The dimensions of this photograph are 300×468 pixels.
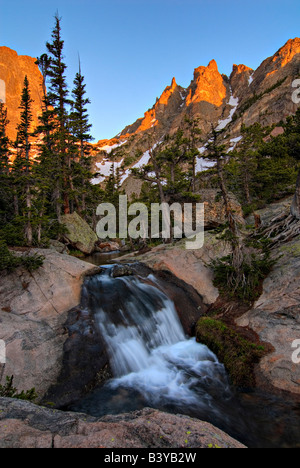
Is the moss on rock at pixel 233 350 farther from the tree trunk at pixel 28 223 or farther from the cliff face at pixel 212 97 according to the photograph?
the cliff face at pixel 212 97

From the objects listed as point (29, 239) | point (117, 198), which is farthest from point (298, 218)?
point (117, 198)

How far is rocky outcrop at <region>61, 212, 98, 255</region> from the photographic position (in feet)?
68.4

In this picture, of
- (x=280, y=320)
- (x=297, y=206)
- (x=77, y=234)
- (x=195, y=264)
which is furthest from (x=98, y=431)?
(x=77, y=234)

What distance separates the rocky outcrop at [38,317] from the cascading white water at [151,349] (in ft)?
3.10

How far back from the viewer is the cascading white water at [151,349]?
6.11 metres

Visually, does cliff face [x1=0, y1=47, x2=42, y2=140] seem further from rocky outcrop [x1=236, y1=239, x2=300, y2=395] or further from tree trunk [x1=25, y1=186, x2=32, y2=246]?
rocky outcrop [x1=236, y1=239, x2=300, y2=395]

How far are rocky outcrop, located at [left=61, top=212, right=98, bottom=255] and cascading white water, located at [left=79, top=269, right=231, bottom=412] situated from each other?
12168mm

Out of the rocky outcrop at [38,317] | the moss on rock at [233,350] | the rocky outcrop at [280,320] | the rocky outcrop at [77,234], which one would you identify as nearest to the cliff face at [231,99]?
the rocky outcrop at [77,234]

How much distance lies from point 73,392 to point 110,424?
133 inches

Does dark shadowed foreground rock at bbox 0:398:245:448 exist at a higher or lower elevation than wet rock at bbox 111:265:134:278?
lower

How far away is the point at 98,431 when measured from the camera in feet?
9.22

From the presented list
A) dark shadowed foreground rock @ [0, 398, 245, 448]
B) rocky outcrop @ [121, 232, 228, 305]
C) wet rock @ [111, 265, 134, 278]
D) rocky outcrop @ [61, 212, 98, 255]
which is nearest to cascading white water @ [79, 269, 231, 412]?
wet rock @ [111, 265, 134, 278]

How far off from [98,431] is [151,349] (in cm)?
526
